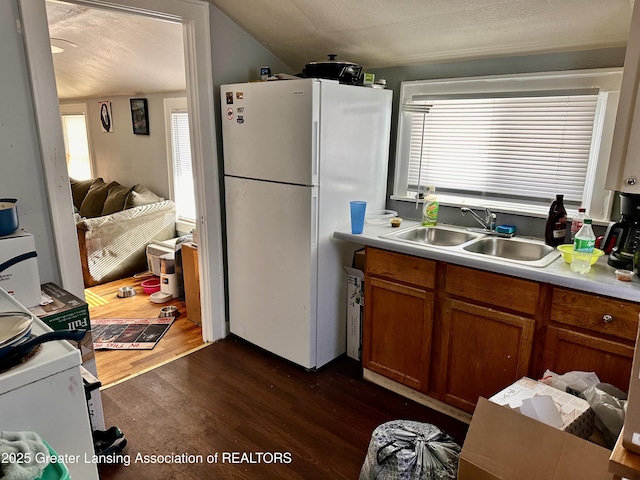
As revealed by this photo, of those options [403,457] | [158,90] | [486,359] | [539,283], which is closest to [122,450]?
[403,457]

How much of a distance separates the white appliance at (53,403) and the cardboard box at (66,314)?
0.82m

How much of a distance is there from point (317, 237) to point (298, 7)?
4.18 feet

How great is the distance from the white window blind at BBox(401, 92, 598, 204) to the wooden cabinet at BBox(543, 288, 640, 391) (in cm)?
76

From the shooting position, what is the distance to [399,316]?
238 centimetres

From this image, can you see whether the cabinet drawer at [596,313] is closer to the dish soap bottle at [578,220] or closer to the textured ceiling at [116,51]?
the dish soap bottle at [578,220]

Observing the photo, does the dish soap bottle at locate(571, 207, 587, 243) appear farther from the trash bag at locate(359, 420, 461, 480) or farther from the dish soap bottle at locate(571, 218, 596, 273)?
the trash bag at locate(359, 420, 461, 480)

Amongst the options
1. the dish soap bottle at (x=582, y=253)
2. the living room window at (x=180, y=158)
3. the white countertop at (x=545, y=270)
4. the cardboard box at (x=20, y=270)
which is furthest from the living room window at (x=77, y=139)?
the dish soap bottle at (x=582, y=253)

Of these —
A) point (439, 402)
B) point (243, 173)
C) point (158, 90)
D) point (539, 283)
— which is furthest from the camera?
point (158, 90)

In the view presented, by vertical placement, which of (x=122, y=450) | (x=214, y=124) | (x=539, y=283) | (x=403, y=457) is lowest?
(x=122, y=450)

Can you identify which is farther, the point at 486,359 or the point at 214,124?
the point at 214,124

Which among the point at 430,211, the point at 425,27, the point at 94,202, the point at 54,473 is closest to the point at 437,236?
the point at 430,211

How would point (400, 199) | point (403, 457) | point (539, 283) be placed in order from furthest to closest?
1. point (400, 199)
2. point (539, 283)
3. point (403, 457)

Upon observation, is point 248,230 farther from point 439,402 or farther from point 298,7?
point 439,402

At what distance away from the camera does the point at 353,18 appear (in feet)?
7.75
